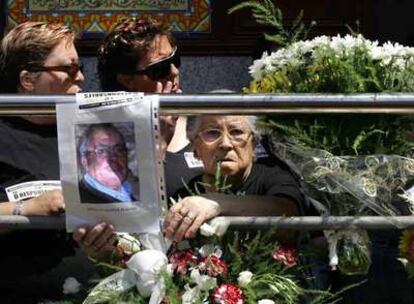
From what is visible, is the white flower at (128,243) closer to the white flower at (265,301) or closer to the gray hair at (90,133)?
the gray hair at (90,133)

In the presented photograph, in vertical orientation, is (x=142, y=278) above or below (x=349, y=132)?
below

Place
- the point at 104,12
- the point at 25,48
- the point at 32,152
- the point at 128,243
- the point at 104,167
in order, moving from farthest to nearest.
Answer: the point at 104,12 → the point at 25,48 → the point at 32,152 → the point at 128,243 → the point at 104,167

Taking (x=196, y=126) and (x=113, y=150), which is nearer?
(x=113, y=150)

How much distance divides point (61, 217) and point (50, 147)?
0.51 metres

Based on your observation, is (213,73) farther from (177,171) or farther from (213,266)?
(213,266)

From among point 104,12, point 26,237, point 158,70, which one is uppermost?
point 104,12

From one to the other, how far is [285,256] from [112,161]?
55 centimetres

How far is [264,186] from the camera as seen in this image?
3070 millimetres

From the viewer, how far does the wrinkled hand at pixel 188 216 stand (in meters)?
2.80

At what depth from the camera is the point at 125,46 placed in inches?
145

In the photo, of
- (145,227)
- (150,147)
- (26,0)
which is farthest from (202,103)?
(26,0)

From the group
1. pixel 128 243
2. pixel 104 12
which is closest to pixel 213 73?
pixel 104 12

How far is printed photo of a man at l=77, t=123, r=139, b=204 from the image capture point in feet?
9.11

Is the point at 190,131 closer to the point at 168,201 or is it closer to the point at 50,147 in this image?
the point at 168,201
